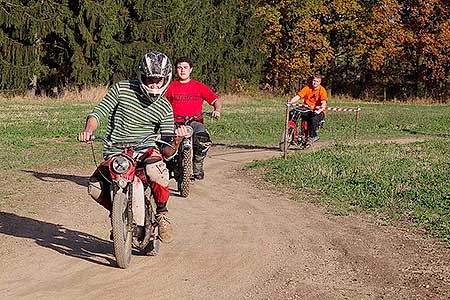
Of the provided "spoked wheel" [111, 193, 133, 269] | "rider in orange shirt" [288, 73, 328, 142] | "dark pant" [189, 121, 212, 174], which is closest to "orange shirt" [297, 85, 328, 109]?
"rider in orange shirt" [288, 73, 328, 142]

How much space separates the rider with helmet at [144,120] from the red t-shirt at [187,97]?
4592 millimetres

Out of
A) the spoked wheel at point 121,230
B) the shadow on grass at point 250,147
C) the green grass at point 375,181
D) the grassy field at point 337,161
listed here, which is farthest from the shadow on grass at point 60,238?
the shadow on grass at point 250,147

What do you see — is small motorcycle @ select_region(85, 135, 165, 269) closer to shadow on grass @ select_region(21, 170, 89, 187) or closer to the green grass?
the green grass

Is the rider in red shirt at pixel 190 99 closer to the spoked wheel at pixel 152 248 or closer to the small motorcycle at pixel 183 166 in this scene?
the small motorcycle at pixel 183 166

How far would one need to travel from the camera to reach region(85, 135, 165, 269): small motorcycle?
23.2 feet

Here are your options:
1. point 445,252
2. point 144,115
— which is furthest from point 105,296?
point 445,252

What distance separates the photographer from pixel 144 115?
7625mm

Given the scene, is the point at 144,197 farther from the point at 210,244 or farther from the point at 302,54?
the point at 302,54

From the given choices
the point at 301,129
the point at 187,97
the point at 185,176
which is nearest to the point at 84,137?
the point at 185,176

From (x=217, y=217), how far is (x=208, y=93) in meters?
2.89

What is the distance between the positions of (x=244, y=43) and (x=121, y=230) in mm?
46118

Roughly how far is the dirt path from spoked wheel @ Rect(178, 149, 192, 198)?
26 cm

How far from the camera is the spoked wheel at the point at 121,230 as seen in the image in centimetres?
707

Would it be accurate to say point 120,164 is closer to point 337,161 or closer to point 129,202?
point 129,202
